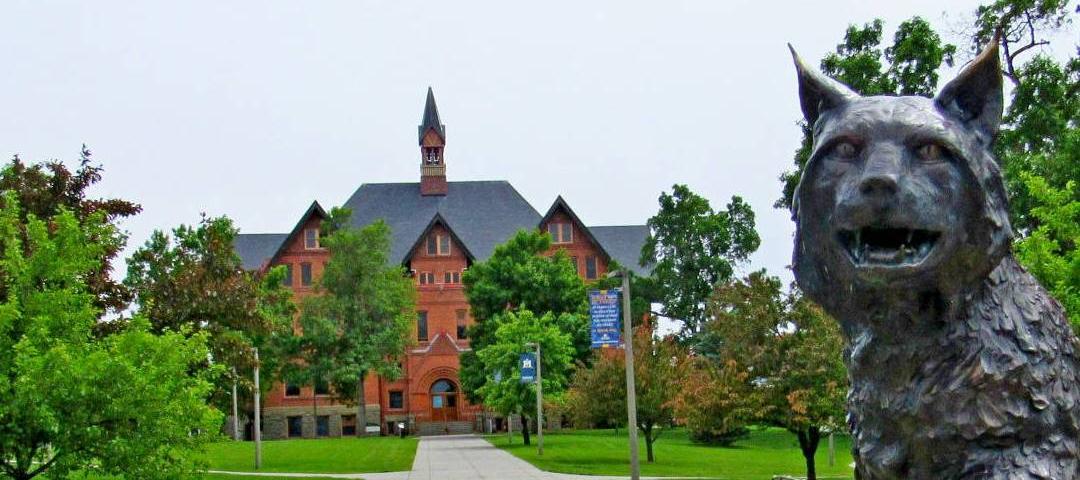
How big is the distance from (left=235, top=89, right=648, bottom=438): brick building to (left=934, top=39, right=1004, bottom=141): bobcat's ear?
175 ft

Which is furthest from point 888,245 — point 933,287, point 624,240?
point 624,240

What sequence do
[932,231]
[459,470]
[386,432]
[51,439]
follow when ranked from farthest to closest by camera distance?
[386,432] < [459,470] < [51,439] < [932,231]

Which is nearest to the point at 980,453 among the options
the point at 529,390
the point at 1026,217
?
the point at 1026,217

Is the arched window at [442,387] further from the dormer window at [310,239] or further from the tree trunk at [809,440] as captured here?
the tree trunk at [809,440]

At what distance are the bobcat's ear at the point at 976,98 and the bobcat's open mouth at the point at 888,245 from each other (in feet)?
1.80

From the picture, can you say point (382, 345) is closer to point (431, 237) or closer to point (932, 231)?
point (431, 237)

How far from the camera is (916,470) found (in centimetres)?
A: 468

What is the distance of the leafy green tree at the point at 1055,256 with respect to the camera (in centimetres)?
1176

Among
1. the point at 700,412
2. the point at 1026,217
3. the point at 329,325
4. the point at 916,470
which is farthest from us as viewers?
the point at 329,325

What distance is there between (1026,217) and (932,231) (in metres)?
18.9

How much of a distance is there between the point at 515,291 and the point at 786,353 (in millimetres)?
36199

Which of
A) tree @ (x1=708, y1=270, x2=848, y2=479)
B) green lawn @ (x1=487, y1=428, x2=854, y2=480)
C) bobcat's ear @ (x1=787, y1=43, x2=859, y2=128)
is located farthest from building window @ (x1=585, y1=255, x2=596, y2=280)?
bobcat's ear @ (x1=787, y1=43, x2=859, y2=128)

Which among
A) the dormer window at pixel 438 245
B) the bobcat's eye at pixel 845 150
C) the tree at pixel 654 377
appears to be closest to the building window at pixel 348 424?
the dormer window at pixel 438 245

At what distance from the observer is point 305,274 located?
64750 mm
